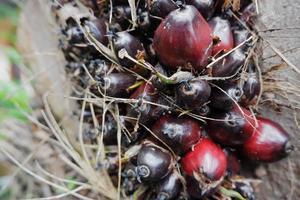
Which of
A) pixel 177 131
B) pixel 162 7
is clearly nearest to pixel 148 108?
pixel 177 131

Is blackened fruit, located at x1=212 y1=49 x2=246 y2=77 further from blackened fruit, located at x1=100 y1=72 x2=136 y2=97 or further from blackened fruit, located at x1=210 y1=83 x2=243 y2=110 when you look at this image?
blackened fruit, located at x1=100 y1=72 x2=136 y2=97

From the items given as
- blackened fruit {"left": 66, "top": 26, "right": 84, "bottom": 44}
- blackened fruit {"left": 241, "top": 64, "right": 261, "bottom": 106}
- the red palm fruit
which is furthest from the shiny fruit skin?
blackened fruit {"left": 66, "top": 26, "right": 84, "bottom": 44}

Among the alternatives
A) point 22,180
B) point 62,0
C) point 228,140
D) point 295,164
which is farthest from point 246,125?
point 22,180

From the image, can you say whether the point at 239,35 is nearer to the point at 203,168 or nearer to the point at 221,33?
the point at 221,33

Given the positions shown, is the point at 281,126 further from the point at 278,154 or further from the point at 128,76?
the point at 128,76

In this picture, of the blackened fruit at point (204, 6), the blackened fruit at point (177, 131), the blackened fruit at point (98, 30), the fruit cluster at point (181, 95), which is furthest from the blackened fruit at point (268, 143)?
the blackened fruit at point (98, 30)

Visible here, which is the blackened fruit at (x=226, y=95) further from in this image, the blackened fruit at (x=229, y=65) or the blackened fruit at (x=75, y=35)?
the blackened fruit at (x=75, y=35)
